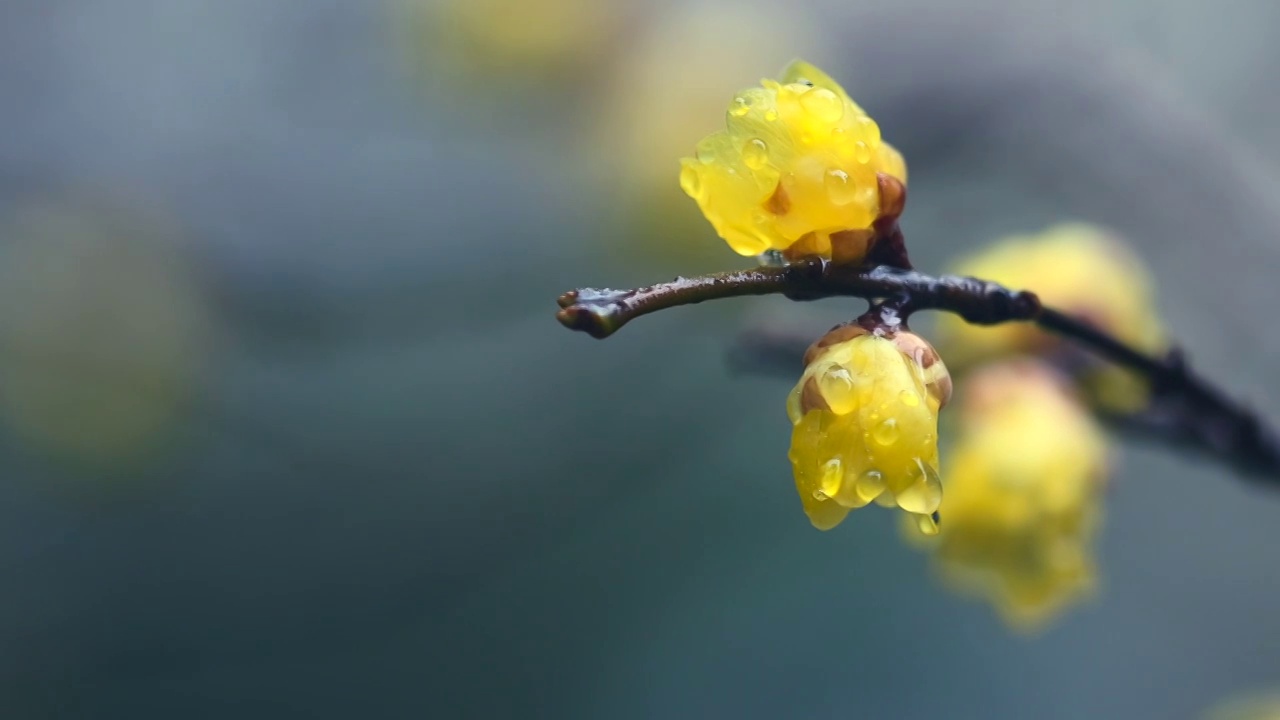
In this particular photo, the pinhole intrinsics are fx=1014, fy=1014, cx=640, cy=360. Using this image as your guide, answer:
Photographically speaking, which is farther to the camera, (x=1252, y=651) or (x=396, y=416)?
(x=396, y=416)

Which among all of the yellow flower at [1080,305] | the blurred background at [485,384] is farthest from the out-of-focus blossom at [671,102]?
the yellow flower at [1080,305]

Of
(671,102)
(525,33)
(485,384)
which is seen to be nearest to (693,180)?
(671,102)

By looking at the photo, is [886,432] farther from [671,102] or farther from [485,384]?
[485,384]

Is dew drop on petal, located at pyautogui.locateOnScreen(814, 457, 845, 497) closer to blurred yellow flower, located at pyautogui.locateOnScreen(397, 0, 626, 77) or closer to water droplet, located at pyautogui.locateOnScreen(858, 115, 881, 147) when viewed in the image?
water droplet, located at pyautogui.locateOnScreen(858, 115, 881, 147)

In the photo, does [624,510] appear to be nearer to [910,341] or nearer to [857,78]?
[857,78]

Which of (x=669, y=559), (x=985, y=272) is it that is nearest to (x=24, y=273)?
(x=669, y=559)

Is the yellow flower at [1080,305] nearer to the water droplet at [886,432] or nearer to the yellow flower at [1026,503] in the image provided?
the yellow flower at [1026,503]
